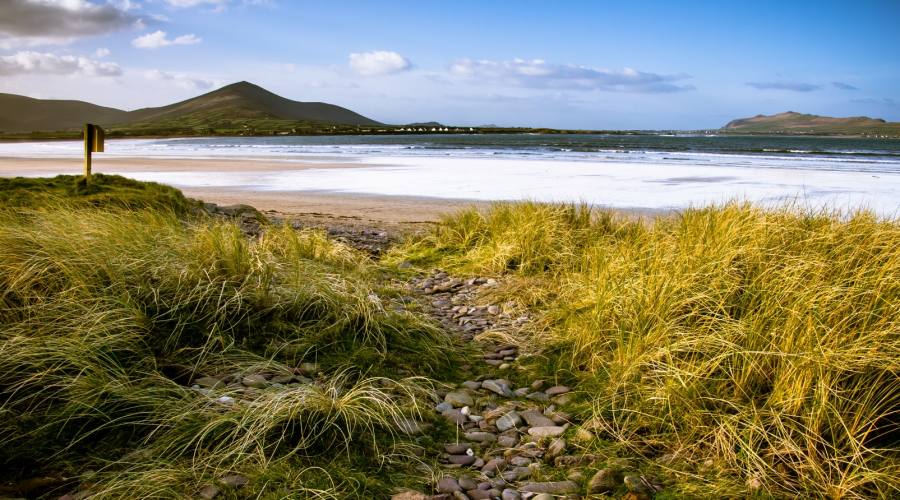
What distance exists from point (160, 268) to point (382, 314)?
1522 mm

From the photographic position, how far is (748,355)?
3027mm

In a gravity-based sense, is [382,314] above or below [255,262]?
below

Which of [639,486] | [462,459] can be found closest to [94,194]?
[462,459]

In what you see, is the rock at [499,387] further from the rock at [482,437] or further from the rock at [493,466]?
the rock at [493,466]

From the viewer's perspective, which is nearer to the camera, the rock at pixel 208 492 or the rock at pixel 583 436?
the rock at pixel 208 492

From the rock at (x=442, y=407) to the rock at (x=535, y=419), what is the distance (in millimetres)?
393

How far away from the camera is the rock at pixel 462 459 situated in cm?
274

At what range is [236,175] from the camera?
20.2 m

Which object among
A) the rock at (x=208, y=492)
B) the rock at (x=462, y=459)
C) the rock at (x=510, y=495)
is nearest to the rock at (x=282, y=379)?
the rock at (x=208, y=492)

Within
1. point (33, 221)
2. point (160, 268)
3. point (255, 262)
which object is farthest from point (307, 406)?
point (33, 221)

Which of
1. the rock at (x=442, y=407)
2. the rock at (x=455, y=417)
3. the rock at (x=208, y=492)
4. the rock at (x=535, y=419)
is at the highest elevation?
the rock at (x=535, y=419)

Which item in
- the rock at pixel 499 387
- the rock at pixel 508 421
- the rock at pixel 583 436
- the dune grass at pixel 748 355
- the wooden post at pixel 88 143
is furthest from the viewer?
the wooden post at pixel 88 143

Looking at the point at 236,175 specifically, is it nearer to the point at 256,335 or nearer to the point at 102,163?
the point at 102,163

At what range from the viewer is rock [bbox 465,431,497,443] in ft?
9.68
